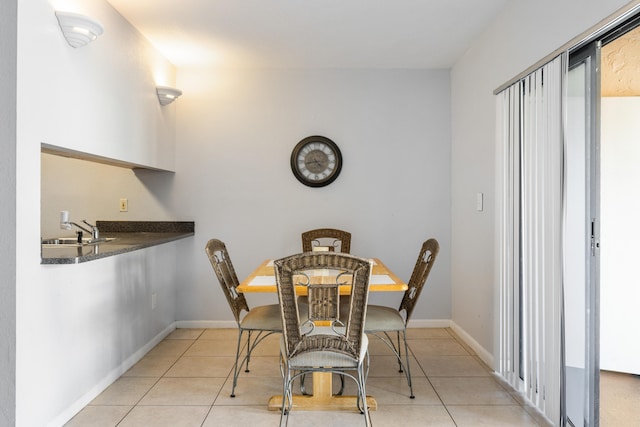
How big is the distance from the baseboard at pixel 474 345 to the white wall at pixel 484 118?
0.03 meters

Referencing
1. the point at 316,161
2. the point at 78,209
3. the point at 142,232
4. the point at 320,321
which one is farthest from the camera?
the point at 316,161

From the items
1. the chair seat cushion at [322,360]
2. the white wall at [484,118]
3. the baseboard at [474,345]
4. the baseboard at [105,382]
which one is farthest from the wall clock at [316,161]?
the chair seat cushion at [322,360]

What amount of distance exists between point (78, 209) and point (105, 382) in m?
1.70

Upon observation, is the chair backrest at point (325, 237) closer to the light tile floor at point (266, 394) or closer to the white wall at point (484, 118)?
the light tile floor at point (266, 394)

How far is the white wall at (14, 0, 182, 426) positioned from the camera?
206cm

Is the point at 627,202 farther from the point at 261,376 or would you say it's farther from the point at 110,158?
the point at 110,158

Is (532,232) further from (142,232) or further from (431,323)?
(142,232)

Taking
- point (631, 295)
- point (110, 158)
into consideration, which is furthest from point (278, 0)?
point (631, 295)

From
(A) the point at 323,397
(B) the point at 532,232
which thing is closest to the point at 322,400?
(A) the point at 323,397

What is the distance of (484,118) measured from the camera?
3.40 meters

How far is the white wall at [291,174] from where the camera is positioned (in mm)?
4305

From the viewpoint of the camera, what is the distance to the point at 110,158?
3.01 m
